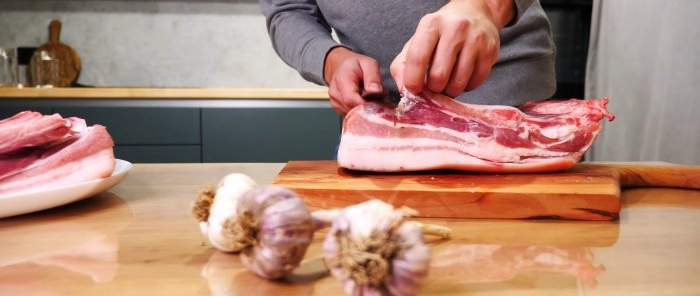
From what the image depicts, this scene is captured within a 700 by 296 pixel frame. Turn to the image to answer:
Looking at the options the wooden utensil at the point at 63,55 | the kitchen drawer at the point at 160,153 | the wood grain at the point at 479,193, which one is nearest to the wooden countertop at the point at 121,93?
the kitchen drawer at the point at 160,153

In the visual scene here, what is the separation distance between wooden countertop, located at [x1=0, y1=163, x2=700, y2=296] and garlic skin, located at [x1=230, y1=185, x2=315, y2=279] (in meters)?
0.03

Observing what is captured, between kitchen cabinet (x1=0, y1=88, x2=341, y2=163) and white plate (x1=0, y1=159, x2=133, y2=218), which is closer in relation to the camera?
white plate (x1=0, y1=159, x2=133, y2=218)

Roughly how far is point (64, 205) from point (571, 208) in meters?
0.74

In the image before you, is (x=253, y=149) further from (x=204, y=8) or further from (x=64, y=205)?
(x=64, y=205)

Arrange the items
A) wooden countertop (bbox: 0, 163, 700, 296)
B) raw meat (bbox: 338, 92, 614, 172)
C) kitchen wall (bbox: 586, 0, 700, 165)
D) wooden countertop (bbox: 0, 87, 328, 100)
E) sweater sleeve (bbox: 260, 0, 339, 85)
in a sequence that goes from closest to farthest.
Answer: wooden countertop (bbox: 0, 163, 700, 296)
raw meat (bbox: 338, 92, 614, 172)
sweater sleeve (bbox: 260, 0, 339, 85)
kitchen wall (bbox: 586, 0, 700, 165)
wooden countertop (bbox: 0, 87, 328, 100)

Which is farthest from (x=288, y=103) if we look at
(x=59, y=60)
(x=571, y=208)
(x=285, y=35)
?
(x=571, y=208)

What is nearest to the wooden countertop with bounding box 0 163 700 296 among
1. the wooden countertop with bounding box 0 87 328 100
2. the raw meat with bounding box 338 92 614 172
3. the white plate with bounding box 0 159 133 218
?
the white plate with bounding box 0 159 133 218

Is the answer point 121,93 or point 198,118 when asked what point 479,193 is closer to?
point 198,118

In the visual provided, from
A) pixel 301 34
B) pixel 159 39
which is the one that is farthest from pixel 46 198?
pixel 159 39

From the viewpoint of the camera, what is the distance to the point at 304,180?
0.95 meters

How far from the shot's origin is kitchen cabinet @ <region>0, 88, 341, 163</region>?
8.27 feet

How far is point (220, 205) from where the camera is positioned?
573 millimetres

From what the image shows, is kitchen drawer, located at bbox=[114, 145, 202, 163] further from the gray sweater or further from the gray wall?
the gray sweater

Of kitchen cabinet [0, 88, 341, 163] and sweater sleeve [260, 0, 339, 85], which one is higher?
sweater sleeve [260, 0, 339, 85]
